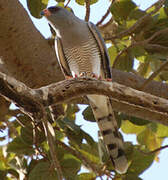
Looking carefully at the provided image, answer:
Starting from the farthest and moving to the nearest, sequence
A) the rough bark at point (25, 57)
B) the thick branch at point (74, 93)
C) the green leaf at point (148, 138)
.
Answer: the green leaf at point (148, 138)
the rough bark at point (25, 57)
the thick branch at point (74, 93)

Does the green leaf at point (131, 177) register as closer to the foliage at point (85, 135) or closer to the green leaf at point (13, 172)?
the foliage at point (85, 135)

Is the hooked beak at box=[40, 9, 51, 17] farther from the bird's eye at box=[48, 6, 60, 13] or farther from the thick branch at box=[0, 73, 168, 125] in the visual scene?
the thick branch at box=[0, 73, 168, 125]

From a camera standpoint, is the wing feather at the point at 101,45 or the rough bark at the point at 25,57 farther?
the wing feather at the point at 101,45

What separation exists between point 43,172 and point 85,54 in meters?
1.34

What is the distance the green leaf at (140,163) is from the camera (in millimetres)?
2891

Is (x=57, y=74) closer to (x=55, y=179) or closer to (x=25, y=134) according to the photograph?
(x=25, y=134)

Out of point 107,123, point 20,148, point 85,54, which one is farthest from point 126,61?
point 20,148

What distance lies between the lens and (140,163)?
290 centimetres

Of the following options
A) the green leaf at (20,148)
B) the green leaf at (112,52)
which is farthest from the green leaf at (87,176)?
the green leaf at (112,52)

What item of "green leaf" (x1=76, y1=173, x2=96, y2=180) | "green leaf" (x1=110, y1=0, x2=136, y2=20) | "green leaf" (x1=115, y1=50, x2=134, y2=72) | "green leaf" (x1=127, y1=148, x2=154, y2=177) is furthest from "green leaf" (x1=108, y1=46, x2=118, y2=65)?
"green leaf" (x1=76, y1=173, x2=96, y2=180)

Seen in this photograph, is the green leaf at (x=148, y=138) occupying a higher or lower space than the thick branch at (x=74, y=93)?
lower

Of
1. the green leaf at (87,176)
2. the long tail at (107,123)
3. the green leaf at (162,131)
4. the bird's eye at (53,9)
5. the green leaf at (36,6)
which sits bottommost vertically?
the green leaf at (162,131)

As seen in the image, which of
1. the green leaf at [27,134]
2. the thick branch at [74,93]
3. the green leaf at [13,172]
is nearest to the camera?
the thick branch at [74,93]

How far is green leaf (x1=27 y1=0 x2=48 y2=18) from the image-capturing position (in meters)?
3.32
